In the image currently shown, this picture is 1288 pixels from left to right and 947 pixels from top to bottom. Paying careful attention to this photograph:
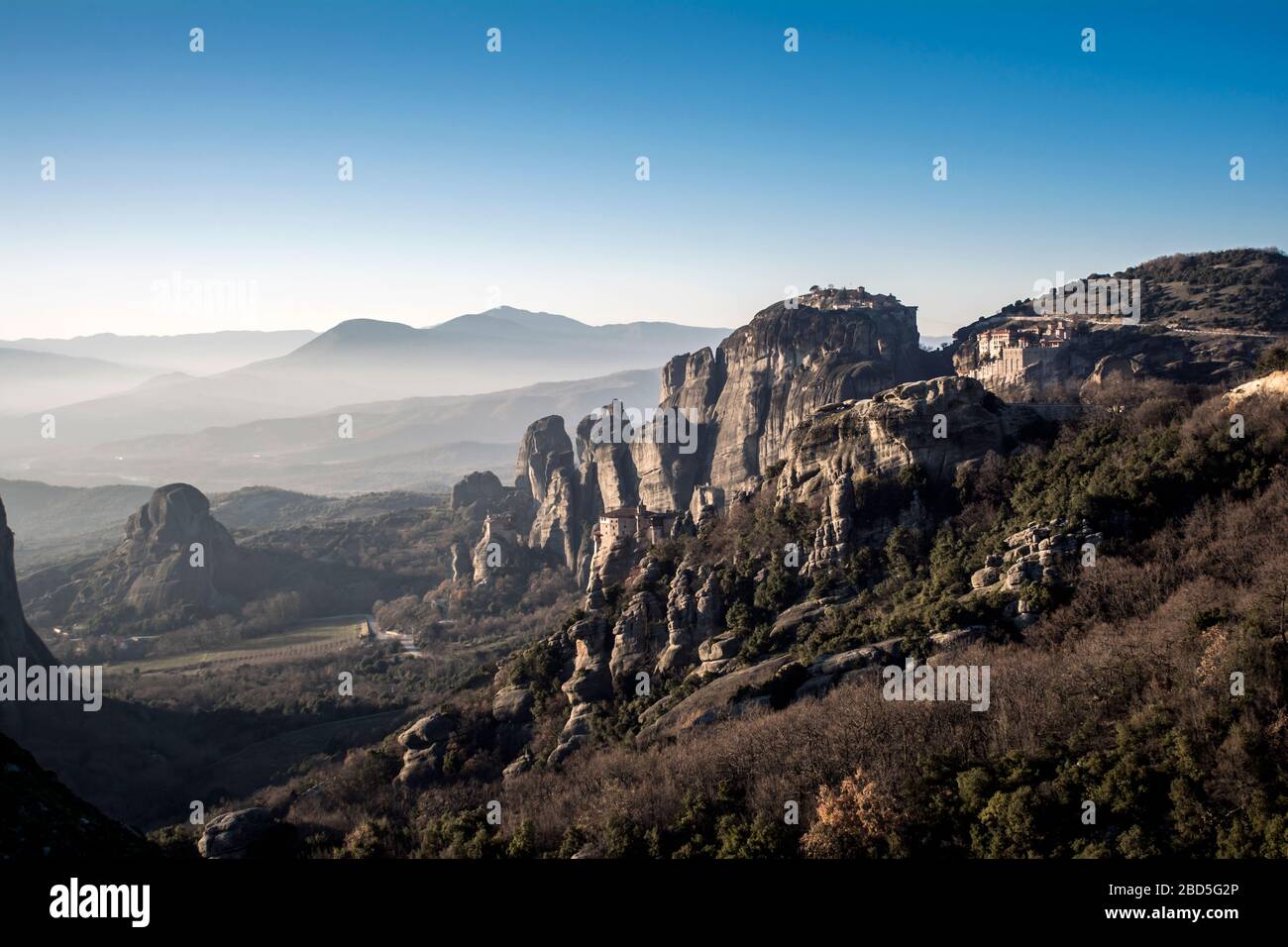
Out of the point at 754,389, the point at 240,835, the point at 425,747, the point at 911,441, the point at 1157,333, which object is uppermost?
the point at 1157,333

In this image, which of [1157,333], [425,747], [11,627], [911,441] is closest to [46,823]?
[425,747]

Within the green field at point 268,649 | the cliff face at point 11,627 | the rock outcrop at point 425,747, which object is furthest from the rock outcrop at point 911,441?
the green field at point 268,649

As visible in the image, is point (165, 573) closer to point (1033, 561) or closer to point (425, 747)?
point (425, 747)

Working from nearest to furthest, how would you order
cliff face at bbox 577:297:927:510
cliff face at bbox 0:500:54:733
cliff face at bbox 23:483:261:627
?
1. cliff face at bbox 0:500:54:733
2. cliff face at bbox 577:297:927:510
3. cliff face at bbox 23:483:261:627

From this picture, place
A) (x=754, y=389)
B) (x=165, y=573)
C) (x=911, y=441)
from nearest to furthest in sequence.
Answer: (x=911, y=441), (x=754, y=389), (x=165, y=573)

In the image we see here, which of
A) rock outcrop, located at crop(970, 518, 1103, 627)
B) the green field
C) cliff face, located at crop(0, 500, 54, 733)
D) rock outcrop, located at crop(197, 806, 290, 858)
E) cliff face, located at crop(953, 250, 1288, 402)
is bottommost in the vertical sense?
the green field

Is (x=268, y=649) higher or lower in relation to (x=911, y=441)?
lower

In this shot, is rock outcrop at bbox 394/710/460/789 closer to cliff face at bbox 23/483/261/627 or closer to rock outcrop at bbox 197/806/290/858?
rock outcrop at bbox 197/806/290/858

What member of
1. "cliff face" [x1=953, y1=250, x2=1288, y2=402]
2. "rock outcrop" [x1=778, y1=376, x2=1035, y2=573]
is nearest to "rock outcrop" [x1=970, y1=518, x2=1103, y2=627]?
"rock outcrop" [x1=778, y1=376, x2=1035, y2=573]
